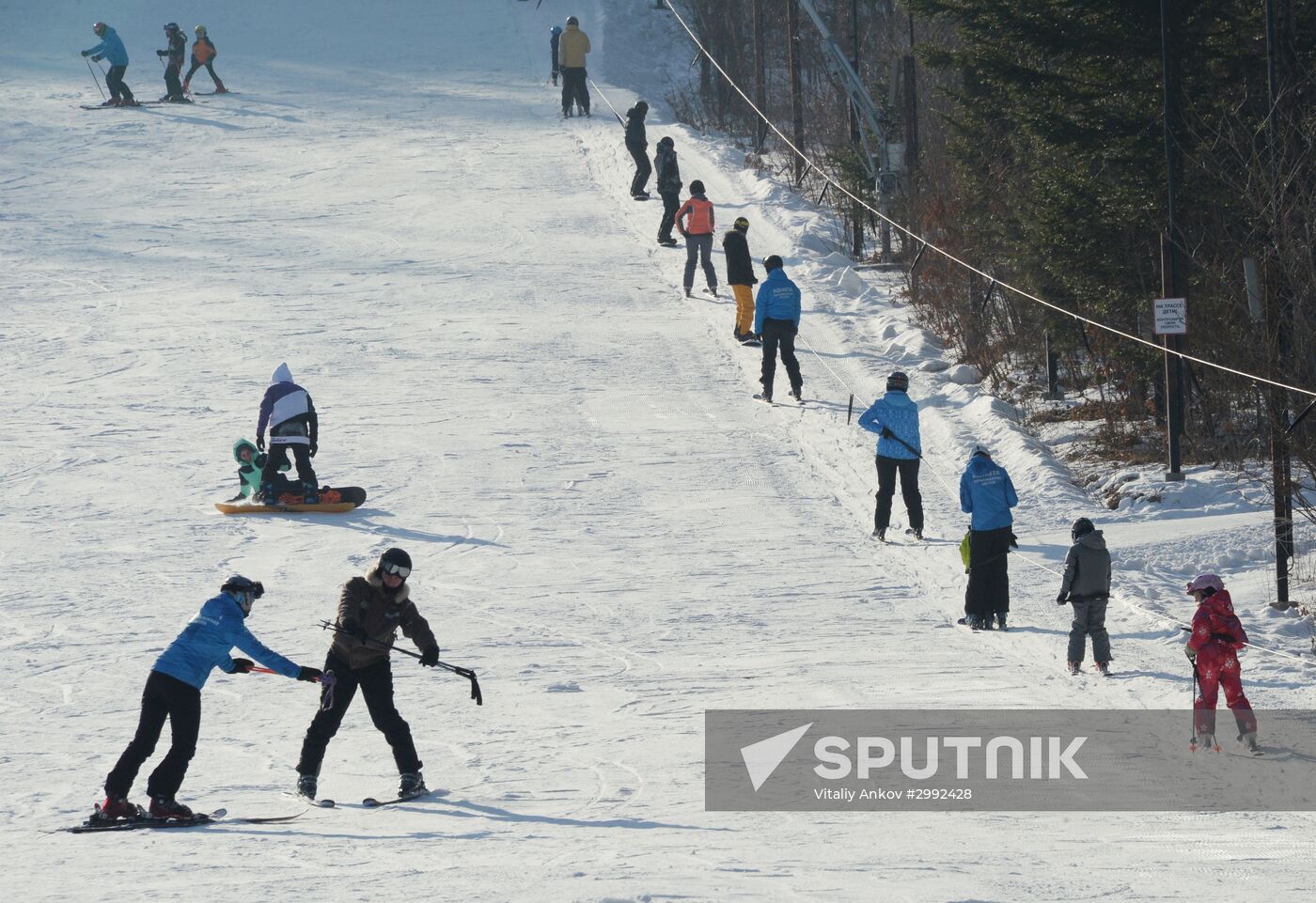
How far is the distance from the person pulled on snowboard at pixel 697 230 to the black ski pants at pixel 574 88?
37.0 ft

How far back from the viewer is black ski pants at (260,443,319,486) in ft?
45.6

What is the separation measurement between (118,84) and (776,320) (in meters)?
22.0

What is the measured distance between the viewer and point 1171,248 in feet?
45.2

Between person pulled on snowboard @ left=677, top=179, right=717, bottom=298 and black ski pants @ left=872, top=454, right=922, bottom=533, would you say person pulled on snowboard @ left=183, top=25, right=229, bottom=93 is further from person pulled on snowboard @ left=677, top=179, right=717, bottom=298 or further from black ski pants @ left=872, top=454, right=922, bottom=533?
black ski pants @ left=872, top=454, right=922, bottom=533

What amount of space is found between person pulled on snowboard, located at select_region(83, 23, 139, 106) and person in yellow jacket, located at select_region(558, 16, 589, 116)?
9419 mm

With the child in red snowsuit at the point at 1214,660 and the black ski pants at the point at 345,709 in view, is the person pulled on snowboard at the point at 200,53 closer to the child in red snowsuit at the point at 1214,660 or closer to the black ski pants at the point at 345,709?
the black ski pants at the point at 345,709

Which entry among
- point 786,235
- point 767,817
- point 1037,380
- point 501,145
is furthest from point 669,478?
point 501,145

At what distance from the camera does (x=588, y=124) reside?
1212 inches

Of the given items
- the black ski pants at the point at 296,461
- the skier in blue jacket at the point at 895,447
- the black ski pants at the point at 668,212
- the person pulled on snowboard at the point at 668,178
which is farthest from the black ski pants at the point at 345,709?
the black ski pants at the point at 668,212

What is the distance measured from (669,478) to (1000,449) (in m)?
3.48

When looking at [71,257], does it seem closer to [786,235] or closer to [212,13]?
[786,235]

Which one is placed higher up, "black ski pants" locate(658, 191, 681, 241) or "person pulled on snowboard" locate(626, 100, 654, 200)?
"person pulled on snowboard" locate(626, 100, 654, 200)

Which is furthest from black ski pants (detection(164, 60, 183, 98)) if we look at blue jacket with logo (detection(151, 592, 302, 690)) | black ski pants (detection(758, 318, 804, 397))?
blue jacket with logo (detection(151, 592, 302, 690))

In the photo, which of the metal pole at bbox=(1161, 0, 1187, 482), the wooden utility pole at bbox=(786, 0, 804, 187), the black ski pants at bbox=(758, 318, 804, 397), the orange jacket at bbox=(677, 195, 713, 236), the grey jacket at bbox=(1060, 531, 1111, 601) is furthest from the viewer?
the wooden utility pole at bbox=(786, 0, 804, 187)
